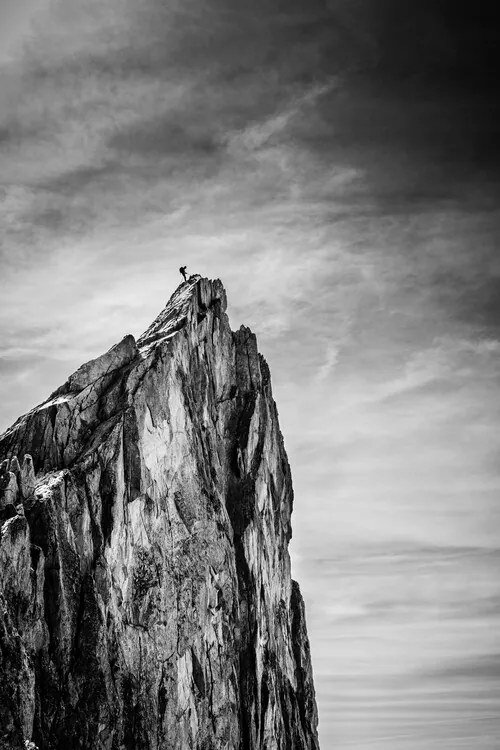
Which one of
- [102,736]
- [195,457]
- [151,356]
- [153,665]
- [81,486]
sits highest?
[151,356]

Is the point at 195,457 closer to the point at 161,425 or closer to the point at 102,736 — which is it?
the point at 161,425

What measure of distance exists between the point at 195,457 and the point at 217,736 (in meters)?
33.0

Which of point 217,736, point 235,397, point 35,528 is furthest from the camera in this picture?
point 235,397

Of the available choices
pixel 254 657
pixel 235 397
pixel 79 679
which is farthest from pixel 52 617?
pixel 235 397

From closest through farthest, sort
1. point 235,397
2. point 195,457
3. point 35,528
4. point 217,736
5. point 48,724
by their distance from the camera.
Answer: point 48,724 < point 35,528 < point 217,736 < point 195,457 < point 235,397

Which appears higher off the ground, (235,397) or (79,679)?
(235,397)

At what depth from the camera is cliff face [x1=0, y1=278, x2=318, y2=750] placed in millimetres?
102338

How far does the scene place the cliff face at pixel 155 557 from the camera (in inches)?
4029

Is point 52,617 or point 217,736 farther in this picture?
point 217,736

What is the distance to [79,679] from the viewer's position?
103 meters

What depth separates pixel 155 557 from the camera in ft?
384

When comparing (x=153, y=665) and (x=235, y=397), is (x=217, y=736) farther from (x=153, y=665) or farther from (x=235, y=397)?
(x=235, y=397)

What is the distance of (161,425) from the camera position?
12362 centimetres

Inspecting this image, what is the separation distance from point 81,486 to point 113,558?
340 inches
